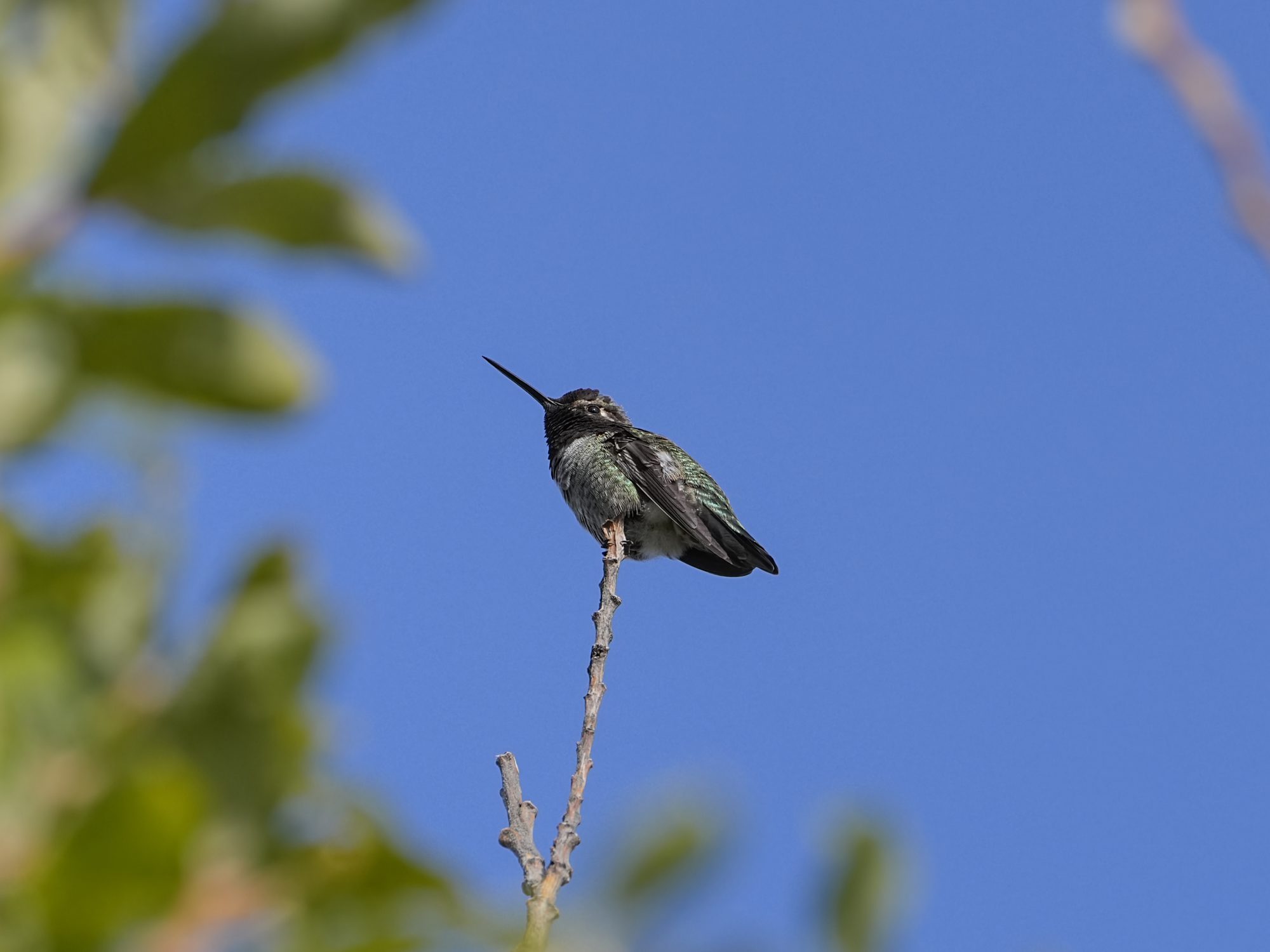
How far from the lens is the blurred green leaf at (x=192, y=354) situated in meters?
0.63

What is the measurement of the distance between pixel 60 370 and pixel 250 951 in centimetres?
32

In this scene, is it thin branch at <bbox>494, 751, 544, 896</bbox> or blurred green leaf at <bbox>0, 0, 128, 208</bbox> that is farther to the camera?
thin branch at <bbox>494, 751, 544, 896</bbox>

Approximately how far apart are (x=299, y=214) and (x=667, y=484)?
915 centimetres

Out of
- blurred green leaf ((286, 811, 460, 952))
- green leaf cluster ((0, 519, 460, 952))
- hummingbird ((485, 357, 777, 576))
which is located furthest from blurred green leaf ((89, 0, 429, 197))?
hummingbird ((485, 357, 777, 576))

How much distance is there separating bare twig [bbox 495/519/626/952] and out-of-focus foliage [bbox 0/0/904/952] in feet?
4.21

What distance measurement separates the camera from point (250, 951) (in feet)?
2.36

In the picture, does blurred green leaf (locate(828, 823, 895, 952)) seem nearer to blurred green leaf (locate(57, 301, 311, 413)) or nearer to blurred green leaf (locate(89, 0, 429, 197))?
blurred green leaf (locate(57, 301, 311, 413))

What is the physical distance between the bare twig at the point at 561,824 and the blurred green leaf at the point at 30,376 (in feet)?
4.58

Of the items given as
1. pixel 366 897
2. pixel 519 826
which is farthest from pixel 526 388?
pixel 366 897

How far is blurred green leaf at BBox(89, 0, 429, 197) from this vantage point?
0.62m

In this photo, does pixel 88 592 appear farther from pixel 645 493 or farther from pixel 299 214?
pixel 645 493

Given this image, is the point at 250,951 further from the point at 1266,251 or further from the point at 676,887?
the point at 1266,251

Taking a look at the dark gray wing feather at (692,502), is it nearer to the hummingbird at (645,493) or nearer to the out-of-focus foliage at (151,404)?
the hummingbird at (645,493)

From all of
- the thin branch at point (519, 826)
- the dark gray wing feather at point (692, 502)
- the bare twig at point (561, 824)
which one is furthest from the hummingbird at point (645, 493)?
the thin branch at point (519, 826)
